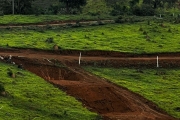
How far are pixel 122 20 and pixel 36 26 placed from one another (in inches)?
531

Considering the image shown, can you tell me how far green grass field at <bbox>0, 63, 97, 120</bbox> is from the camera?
1202 inches

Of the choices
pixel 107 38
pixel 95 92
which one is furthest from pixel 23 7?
pixel 95 92

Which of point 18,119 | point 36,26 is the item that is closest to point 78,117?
point 18,119

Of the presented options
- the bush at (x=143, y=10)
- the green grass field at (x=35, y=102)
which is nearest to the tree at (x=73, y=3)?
the bush at (x=143, y=10)

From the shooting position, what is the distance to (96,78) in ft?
145

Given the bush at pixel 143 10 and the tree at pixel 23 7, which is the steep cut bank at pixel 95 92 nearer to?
the tree at pixel 23 7

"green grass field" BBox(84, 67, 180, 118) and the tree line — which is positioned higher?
the tree line

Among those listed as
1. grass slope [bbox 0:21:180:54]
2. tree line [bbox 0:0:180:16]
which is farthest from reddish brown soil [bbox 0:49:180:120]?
tree line [bbox 0:0:180:16]

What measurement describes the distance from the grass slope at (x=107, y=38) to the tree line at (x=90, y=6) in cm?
1642

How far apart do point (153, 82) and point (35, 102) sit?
1485 cm

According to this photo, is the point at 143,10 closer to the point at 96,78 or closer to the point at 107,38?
the point at 107,38

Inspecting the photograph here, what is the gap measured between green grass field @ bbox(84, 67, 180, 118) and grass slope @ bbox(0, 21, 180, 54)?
614cm

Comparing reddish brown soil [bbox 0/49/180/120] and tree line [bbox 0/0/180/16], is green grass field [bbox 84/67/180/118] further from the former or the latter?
tree line [bbox 0/0/180/16]

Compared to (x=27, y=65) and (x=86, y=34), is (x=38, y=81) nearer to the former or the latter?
(x=27, y=65)
